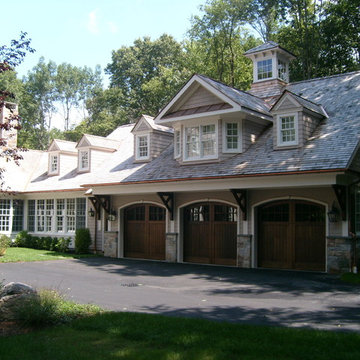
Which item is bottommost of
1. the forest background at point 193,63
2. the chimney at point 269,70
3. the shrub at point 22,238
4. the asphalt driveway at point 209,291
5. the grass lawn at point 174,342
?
the asphalt driveway at point 209,291

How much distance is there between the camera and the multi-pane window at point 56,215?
2438 centimetres

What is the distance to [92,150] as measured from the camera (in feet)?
83.7

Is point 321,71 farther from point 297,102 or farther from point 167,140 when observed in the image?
point 297,102

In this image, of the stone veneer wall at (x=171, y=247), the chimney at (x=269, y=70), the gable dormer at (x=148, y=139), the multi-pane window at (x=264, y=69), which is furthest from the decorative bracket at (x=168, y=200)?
the multi-pane window at (x=264, y=69)

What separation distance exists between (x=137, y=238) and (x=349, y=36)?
19852 millimetres

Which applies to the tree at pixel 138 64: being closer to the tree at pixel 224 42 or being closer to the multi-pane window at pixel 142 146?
the tree at pixel 224 42

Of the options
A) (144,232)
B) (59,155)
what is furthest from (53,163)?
(144,232)

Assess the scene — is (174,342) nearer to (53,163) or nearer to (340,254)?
(340,254)

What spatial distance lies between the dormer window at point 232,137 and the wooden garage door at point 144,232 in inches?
168

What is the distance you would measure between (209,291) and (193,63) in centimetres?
3007

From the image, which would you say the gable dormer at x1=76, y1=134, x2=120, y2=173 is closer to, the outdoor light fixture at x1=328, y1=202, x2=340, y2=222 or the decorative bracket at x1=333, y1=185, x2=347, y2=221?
the outdoor light fixture at x1=328, y1=202, x2=340, y2=222

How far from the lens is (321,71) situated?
1227 inches

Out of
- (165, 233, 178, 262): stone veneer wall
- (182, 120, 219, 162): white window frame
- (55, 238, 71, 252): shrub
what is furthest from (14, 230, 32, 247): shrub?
(182, 120, 219, 162): white window frame

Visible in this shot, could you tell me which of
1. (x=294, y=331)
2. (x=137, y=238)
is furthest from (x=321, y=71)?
(x=294, y=331)
